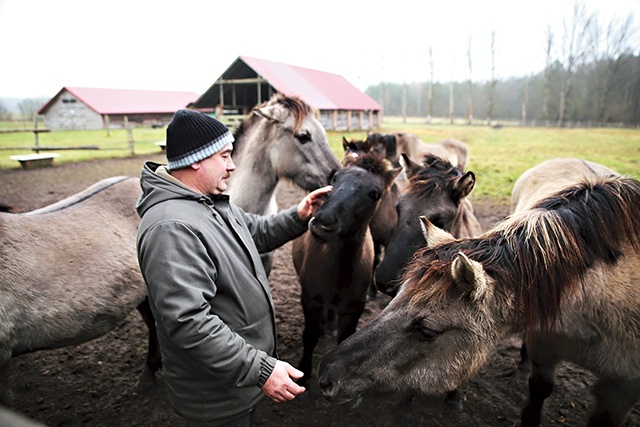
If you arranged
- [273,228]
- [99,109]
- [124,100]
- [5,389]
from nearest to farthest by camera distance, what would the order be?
[5,389] < [273,228] < [99,109] < [124,100]

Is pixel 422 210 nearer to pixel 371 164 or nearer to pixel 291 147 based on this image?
pixel 371 164

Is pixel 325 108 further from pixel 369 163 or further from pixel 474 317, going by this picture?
pixel 474 317

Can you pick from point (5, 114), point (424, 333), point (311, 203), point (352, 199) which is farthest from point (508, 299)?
point (5, 114)

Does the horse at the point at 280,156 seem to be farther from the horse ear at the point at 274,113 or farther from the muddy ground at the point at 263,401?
the muddy ground at the point at 263,401

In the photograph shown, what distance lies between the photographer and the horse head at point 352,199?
8.58 feet

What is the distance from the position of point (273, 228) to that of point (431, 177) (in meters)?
1.70

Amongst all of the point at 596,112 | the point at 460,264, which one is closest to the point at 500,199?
the point at 460,264

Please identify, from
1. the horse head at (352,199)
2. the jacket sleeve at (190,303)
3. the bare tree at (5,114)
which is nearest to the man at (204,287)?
the jacket sleeve at (190,303)

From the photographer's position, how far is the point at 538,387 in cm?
288

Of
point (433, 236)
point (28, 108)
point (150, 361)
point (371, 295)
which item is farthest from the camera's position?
point (28, 108)

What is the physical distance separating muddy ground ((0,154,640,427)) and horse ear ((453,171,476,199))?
72.2 inches

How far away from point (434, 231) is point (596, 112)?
1997 inches

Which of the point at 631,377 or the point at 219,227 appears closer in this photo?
the point at 219,227

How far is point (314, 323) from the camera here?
343 cm
